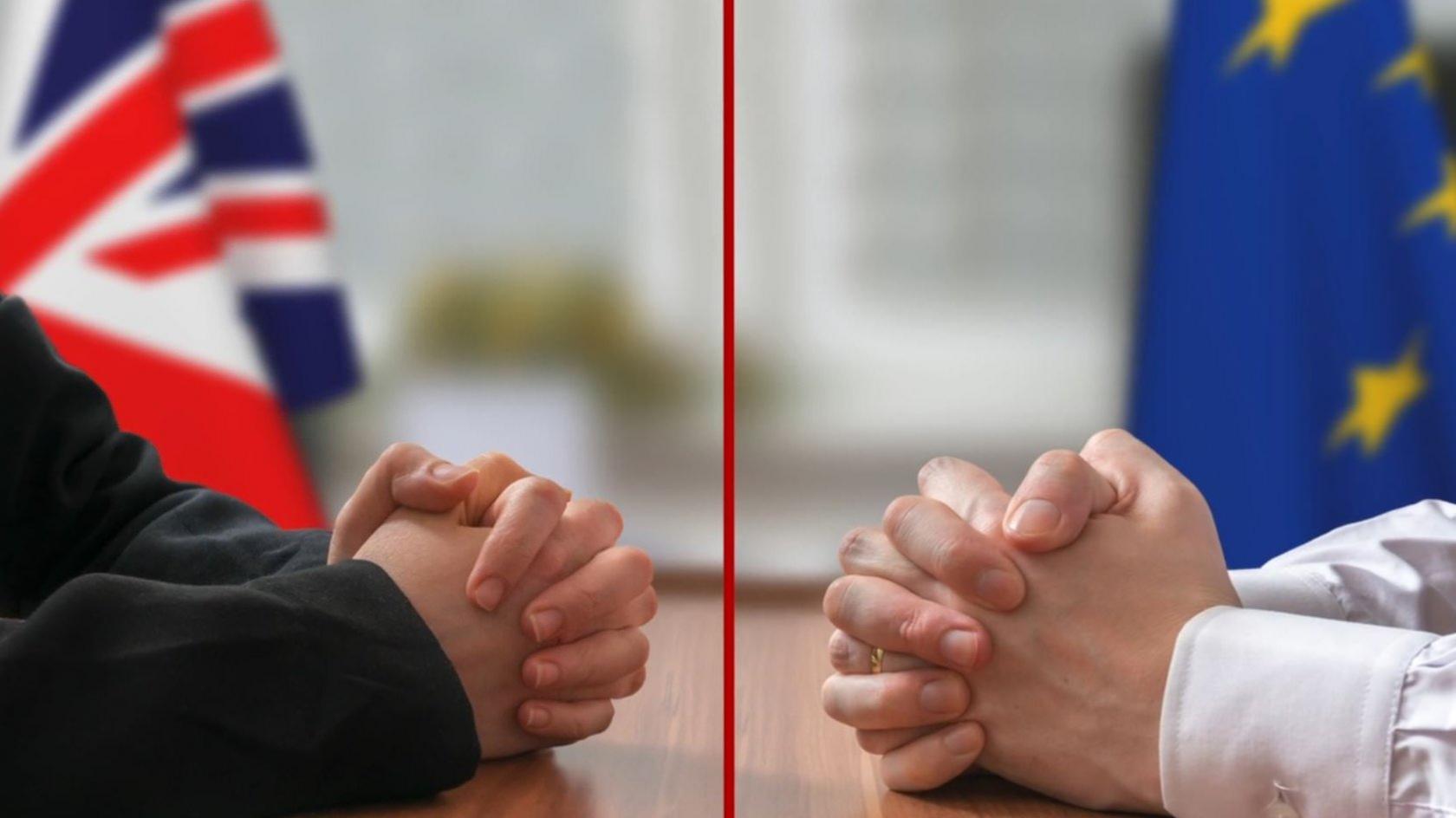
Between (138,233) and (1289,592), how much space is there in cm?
190

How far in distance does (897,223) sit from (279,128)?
39.8 inches

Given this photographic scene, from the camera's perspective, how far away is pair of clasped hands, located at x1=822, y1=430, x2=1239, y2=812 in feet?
1.71

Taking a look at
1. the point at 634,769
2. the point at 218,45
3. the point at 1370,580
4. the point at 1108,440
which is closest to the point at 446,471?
the point at 634,769

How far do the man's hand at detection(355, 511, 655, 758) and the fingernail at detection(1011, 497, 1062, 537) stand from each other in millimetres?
178

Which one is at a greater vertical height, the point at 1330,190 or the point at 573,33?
the point at 573,33

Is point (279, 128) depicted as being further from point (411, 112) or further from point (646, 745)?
point (646, 745)

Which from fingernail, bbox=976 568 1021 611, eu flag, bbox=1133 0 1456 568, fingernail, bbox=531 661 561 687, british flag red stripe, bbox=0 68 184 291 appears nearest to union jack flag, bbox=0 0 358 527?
british flag red stripe, bbox=0 68 184 291

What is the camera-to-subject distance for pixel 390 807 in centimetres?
51

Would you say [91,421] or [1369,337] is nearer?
[91,421]

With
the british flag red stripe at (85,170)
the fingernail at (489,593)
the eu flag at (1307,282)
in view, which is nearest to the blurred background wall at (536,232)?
the british flag red stripe at (85,170)

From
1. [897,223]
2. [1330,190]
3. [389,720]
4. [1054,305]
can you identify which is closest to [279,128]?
[897,223]

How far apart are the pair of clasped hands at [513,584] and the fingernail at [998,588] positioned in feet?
0.53

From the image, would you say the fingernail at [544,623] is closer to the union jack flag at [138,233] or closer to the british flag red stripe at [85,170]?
the union jack flag at [138,233]

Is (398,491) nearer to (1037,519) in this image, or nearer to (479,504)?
(479,504)
